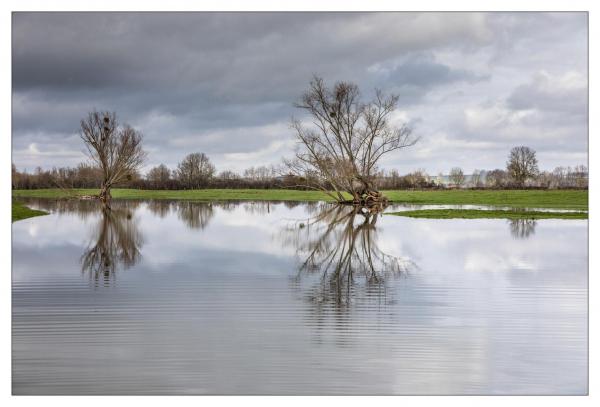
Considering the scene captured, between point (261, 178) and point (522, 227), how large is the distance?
1801 inches

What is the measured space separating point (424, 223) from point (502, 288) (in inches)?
531

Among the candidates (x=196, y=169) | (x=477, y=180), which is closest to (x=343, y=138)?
(x=477, y=180)

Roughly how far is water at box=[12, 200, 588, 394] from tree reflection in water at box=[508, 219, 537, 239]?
379cm

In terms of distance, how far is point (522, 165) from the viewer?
4275 cm

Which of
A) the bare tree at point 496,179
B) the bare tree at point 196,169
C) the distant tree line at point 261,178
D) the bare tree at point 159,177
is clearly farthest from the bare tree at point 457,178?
the bare tree at point 159,177

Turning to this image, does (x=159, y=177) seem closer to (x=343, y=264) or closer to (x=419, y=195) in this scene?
(x=419, y=195)

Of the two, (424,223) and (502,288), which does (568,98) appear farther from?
(424,223)

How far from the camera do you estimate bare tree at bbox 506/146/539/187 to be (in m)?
39.7

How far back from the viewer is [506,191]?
157 feet

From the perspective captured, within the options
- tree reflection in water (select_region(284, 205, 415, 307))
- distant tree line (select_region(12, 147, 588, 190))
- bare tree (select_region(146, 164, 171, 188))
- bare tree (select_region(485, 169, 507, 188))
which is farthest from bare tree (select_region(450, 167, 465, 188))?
bare tree (select_region(146, 164, 171, 188))

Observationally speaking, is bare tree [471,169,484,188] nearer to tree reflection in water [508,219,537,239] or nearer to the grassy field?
the grassy field

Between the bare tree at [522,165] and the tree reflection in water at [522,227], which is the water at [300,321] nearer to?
the tree reflection in water at [522,227]

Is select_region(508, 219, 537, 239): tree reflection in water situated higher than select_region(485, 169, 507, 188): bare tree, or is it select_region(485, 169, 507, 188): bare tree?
select_region(485, 169, 507, 188): bare tree

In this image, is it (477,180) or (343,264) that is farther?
(477,180)
